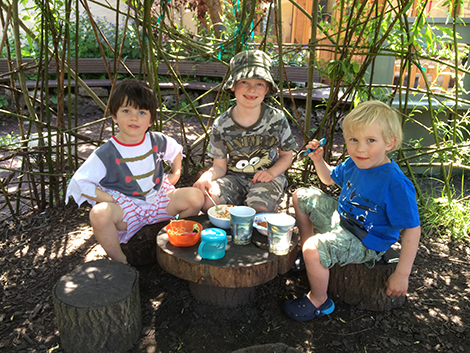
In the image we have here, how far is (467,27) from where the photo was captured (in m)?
3.89

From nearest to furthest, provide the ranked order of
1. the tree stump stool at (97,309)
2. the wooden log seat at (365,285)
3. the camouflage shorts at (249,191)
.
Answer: the tree stump stool at (97,309)
the wooden log seat at (365,285)
the camouflage shorts at (249,191)

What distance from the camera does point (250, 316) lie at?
2.03 meters

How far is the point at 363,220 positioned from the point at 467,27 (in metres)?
3.12

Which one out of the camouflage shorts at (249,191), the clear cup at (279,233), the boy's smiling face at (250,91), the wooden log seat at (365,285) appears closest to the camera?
the clear cup at (279,233)

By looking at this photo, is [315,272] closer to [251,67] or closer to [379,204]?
[379,204]

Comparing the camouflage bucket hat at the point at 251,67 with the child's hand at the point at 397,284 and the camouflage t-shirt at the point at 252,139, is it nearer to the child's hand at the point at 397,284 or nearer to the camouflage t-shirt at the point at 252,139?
the camouflage t-shirt at the point at 252,139

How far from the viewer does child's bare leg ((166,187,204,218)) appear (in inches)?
91.1

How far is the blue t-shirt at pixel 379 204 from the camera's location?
1.80 meters

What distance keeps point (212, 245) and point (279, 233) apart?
1.03ft

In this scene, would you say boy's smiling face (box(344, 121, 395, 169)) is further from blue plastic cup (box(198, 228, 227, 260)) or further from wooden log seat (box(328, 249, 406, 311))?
blue plastic cup (box(198, 228, 227, 260))

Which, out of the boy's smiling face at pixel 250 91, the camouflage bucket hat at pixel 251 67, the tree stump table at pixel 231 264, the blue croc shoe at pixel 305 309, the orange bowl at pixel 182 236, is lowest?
the blue croc shoe at pixel 305 309

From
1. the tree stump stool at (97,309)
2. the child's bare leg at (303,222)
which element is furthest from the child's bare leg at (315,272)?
the tree stump stool at (97,309)

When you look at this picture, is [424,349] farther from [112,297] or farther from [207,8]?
[207,8]

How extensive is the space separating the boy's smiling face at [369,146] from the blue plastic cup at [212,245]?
0.77m
